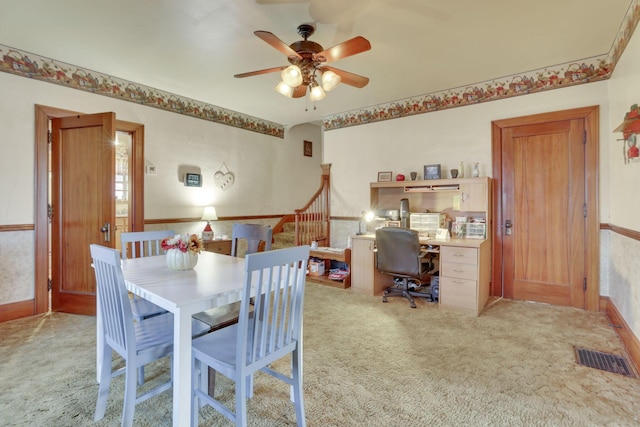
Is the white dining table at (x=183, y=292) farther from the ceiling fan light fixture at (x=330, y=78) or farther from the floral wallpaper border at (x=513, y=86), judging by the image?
the floral wallpaper border at (x=513, y=86)

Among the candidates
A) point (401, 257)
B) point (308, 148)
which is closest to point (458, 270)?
point (401, 257)

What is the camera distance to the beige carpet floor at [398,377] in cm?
169

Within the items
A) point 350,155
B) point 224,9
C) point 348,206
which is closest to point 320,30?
point 224,9

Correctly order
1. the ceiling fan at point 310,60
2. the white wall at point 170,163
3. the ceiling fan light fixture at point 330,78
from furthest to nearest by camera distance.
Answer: the white wall at point 170,163
the ceiling fan light fixture at point 330,78
the ceiling fan at point 310,60

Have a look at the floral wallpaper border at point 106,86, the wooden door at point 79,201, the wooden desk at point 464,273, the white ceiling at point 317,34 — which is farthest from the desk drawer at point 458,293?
the floral wallpaper border at point 106,86

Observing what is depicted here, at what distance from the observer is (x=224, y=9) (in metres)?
2.41

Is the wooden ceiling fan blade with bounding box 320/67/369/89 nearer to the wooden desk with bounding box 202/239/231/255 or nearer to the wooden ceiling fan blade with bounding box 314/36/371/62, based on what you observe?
the wooden ceiling fan blade with bounding box 314/36/371/62

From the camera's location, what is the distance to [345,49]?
2.23 m

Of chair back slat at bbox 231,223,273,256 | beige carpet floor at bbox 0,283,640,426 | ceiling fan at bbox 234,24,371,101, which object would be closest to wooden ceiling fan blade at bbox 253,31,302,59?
ceiling fan at bbox 234,24,371,101

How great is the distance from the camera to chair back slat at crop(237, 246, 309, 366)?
135 cm

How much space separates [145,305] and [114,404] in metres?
0.56

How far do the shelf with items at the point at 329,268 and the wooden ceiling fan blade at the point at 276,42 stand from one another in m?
2.67

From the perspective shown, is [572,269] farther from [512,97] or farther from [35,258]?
[35,258]

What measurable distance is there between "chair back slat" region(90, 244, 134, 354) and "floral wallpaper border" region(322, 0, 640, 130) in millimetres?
3775
